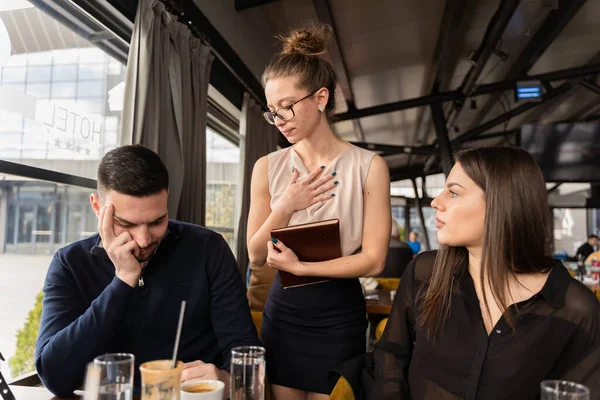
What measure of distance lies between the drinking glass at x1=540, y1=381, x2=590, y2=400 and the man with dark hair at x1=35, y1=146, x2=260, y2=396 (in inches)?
30.6

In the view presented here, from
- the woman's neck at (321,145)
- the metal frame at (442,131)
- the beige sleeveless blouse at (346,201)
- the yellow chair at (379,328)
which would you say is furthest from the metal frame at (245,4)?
the metal frame at (442,131)

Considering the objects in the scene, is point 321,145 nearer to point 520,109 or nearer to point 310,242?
point 310,242

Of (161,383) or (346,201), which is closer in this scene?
(161,383)

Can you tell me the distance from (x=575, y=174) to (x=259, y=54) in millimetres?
5246

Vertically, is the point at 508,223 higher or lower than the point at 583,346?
higher

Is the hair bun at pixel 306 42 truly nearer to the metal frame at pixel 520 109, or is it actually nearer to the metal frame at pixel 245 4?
the metal frame at pixel 245 4

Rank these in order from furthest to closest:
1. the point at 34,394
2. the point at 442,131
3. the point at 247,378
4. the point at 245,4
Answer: the point at 442,131 → the point at 245,4 → the point at 34,394 → the point at 247,378

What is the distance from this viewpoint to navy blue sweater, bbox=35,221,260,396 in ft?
4.47

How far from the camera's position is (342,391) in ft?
4.50

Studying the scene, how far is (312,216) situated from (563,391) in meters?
0.95

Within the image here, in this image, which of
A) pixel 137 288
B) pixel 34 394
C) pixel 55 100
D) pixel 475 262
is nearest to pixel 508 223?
pixel 475 262

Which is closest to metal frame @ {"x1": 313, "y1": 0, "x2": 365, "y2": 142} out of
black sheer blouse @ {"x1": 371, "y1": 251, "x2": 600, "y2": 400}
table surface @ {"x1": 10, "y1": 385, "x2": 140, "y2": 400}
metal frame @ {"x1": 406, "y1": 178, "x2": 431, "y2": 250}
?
black sheer blouse @ {"x1": 371, "y1": 251, "x2": 600, "y2": 400}

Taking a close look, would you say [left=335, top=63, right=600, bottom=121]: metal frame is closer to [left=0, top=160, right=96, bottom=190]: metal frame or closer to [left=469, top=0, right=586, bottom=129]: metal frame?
[left=469, top=0, right=586, bottom=129]: metal frame

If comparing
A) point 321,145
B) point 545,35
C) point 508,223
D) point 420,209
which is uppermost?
point 545,35
